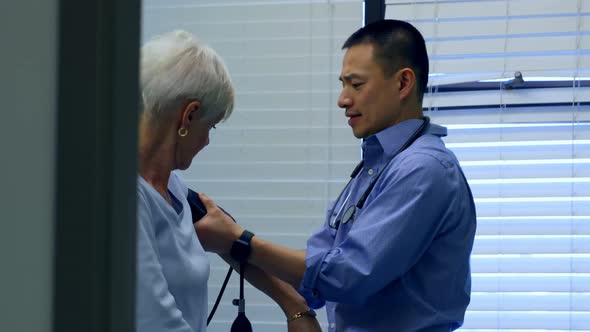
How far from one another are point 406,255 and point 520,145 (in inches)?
37.0

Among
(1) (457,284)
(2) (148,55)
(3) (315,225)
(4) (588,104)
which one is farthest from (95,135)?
(4) (588,104)

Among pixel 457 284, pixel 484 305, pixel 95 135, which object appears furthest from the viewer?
pixel 484 305

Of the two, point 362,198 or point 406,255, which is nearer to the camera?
point 406,255

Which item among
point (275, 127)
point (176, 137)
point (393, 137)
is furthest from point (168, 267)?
point (275, 127)

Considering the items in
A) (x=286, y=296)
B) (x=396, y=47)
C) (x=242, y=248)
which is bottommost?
(x=286, y=296)

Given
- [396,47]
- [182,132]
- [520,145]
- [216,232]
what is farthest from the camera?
[520,145]

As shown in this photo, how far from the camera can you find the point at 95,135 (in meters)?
0.67

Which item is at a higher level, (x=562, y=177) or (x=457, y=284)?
(x=562, y=177)

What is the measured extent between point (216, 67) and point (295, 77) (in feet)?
3.60

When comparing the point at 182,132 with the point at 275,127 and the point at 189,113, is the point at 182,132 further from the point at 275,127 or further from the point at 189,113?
the point at 275,127

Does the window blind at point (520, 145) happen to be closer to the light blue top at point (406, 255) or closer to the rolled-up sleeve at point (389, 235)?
the light blue top at point (406, 255)

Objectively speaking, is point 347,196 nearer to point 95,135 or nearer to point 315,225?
point 315,225

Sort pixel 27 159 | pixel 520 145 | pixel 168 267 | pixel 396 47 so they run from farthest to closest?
pixel 520 145 < pixel 396 47 < pixel 168 267 < pixel 27 159

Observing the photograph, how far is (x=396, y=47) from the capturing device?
7.48 ft
